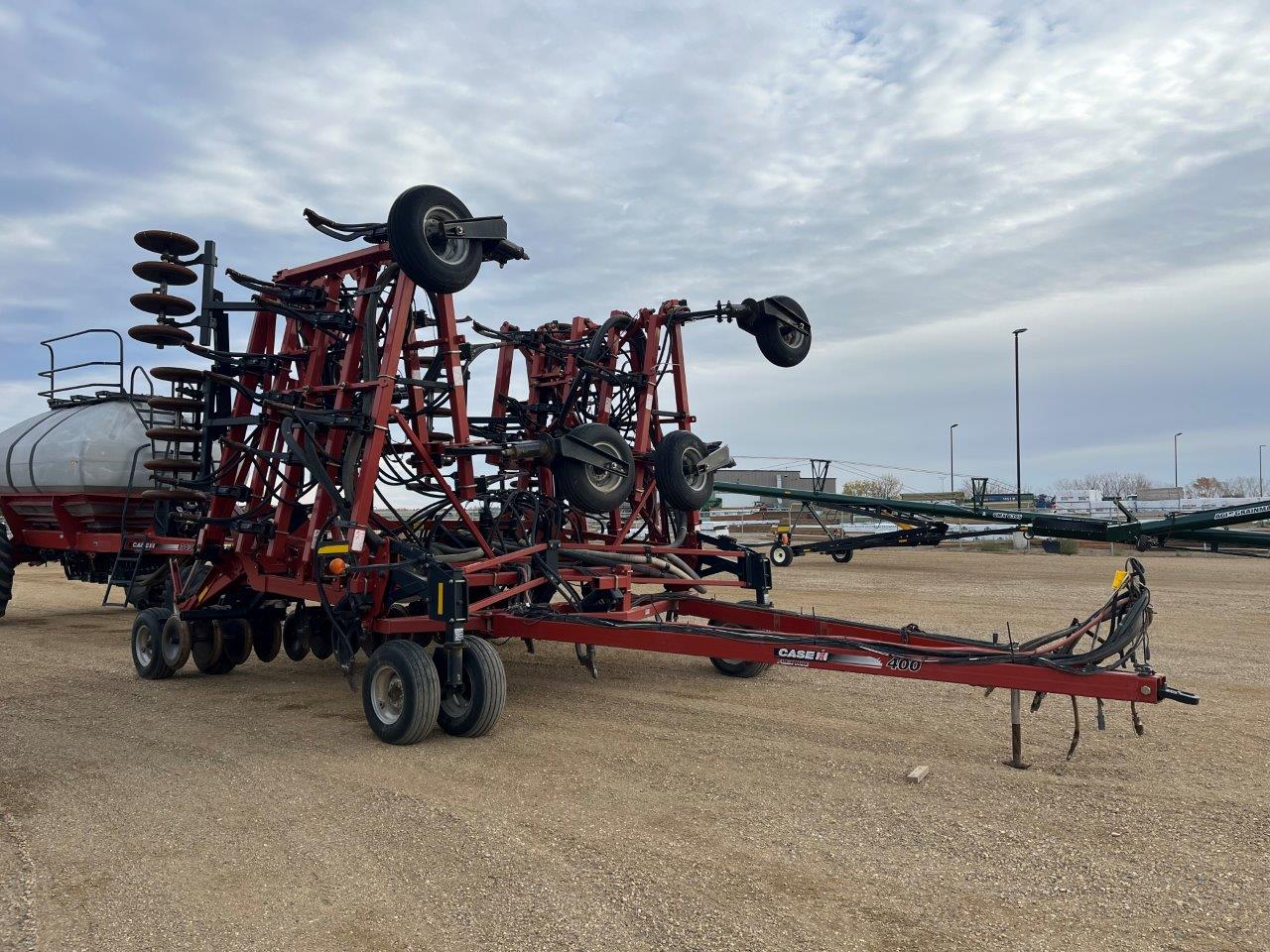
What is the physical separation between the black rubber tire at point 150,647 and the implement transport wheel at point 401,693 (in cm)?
331

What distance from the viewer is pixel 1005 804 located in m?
4.82

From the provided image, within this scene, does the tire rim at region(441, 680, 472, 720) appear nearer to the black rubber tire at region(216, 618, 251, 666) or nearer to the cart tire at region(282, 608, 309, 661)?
the cart tire at region(282, 608, 309, 661)

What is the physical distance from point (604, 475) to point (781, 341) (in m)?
2.80

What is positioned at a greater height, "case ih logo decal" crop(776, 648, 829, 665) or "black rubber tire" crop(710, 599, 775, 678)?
"case ih logo decal" crop(776, 648, 829, 665)

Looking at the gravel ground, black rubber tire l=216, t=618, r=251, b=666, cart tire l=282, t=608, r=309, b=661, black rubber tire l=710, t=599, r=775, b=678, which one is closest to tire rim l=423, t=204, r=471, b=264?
the gravel ground

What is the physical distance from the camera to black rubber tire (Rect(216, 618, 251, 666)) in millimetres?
8922

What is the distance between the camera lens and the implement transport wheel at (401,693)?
6117 mm

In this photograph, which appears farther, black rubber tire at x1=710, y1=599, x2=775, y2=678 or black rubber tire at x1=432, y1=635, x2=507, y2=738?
black rubber tire at x1=710, y1=599, x2=775, y2=678

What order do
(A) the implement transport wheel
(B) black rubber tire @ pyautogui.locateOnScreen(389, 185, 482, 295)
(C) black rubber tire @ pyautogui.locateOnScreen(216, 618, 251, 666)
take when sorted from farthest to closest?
1. (C) black rubber tire @ pyautogui.locateOnScreen(216, 618, 251, 666)
2. (B) black rubber tire @ pyautogui.locateOnScreen(389, 185, 482, 295)
3. (A) the implement transport wheel

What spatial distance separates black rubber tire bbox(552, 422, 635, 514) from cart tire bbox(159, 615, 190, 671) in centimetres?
372

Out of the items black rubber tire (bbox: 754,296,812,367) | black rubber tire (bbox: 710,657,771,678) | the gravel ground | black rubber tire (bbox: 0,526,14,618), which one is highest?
black rubber tire (bbox: 754,296,812,367)

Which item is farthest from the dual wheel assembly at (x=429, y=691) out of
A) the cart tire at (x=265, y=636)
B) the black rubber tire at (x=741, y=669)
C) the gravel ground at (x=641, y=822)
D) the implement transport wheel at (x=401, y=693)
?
the cart tire at (x=265, y=636)

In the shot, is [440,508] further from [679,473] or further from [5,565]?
[5,565]

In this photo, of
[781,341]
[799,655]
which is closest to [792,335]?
[781,341]
